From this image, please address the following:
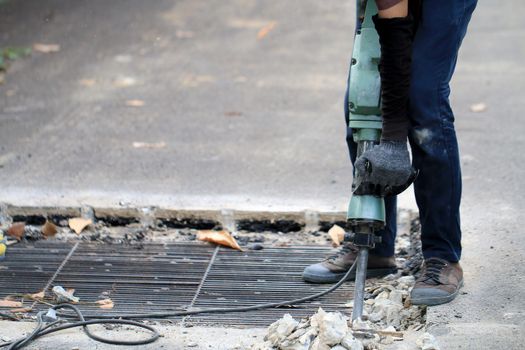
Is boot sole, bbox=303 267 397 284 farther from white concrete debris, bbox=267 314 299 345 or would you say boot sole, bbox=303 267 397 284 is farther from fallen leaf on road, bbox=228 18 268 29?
fallen leaf on road, bbox=228 18 268 29

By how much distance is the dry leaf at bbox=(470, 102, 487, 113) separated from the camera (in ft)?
19.7

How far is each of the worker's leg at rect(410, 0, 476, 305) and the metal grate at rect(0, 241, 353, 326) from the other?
0.42 meters

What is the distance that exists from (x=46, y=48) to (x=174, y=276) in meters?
4.09

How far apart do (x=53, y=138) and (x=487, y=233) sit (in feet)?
9.28

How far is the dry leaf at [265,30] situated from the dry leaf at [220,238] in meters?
3.54

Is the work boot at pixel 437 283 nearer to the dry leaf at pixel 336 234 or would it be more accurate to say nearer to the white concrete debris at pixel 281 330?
the white concrete debris at pixel 281 330

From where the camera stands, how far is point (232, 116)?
6062mm

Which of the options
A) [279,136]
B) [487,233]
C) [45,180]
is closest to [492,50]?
[279,136]

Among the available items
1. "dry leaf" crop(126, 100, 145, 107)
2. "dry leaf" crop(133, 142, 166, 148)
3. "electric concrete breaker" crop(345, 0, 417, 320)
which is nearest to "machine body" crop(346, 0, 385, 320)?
"electric concrete breaker" crop(345, 0, 417, 320)

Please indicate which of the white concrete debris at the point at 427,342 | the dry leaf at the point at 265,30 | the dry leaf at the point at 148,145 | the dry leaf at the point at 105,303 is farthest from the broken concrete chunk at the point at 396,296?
the dry leaf at the point at 265,30

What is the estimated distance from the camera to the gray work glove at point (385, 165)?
10.9 feet

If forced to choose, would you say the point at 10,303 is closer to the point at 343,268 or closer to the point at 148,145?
the point at 343,268

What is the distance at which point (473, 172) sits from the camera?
5.02 metres

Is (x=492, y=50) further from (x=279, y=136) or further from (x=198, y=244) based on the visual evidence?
(x=198, y=244)
